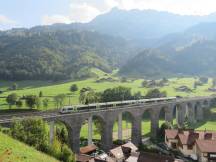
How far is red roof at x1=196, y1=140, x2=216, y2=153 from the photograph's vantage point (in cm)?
6456

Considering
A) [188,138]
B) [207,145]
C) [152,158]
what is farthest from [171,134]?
[152,158]

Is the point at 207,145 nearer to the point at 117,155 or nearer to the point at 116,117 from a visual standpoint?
the point at 116,117

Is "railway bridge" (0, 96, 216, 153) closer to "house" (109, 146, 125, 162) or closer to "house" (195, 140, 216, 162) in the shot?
"house" (109, 146, 125, 162)

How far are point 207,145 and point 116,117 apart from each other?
64.3 feet

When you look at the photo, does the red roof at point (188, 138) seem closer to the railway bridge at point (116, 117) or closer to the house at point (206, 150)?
the house at point (206, 150)

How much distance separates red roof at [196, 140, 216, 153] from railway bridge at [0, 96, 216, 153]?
15.8m

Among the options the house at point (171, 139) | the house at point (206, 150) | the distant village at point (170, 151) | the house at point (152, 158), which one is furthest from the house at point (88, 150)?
the house at point (206, 150)

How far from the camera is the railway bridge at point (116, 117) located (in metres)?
53.9

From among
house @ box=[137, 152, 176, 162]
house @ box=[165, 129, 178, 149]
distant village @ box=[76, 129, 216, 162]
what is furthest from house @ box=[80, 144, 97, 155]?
house @ box=[165, 129, 178, 149]

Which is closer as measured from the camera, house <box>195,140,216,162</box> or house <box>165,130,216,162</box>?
house <box>195,140,216,162</box>

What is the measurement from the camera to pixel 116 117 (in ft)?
228

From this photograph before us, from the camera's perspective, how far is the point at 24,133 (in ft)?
141

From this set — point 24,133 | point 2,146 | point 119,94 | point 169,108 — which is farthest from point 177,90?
point 2,146

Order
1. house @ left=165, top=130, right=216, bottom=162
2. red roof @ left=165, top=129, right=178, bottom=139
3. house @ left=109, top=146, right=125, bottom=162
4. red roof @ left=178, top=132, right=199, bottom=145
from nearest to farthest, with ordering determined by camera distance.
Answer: house @ left=109, top=146, right=125, bottom=162, house @ left=165, top=130, right=216, bottom=162, red roof @ left=178, top=132, right=199, bottom=145, red roof @ left=165, top=129, right=178, bottom=139
